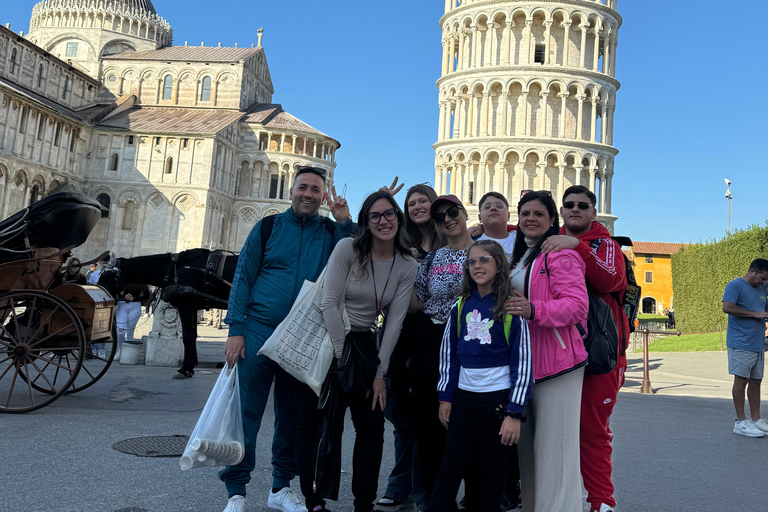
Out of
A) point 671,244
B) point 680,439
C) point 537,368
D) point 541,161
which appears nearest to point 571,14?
point 541,161

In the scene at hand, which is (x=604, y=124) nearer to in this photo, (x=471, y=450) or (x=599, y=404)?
(x=599, y=404)

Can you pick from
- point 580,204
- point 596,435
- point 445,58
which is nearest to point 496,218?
point 580,204

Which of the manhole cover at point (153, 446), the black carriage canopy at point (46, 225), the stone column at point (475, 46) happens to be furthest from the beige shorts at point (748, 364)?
the stone column at point (475, 46)

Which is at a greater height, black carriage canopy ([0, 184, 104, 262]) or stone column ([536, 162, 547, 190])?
stone column ([536, 162, 547, 190])

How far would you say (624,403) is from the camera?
8414 mm

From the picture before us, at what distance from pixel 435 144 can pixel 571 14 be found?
474 inches

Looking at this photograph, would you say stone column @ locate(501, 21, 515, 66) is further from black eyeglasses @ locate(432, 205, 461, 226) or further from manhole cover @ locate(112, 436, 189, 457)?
black eyeglasses @ locate(432, 205, 461, 226)

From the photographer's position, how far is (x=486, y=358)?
297 centimetres

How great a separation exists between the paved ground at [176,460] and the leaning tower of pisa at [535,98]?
33.1 meters

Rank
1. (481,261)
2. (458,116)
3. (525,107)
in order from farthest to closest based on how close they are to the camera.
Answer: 1. (458,116)
2. (525,107)
3. (481,261)

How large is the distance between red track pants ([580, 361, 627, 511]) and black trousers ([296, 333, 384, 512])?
3.57ft

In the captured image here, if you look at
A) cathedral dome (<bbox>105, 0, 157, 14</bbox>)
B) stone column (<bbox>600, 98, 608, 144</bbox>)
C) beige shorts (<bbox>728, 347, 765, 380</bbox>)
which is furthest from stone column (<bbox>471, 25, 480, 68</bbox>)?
beige shorts (<bbox>728, 347, 765, 380</bbox>)

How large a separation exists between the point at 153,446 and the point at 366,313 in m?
2.39

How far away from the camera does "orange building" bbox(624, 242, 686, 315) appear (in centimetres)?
6328
